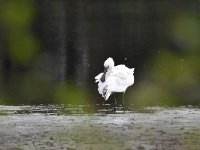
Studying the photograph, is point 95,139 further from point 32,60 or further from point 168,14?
point 168,14

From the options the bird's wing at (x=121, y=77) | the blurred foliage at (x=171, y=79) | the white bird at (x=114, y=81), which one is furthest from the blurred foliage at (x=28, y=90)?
the blurred foliage at (x=171, y=79)

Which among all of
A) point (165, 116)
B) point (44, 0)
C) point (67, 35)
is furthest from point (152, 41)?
point (44, 0)

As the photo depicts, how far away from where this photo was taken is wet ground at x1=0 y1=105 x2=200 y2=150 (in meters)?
9.33

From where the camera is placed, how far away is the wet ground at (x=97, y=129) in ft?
30.6

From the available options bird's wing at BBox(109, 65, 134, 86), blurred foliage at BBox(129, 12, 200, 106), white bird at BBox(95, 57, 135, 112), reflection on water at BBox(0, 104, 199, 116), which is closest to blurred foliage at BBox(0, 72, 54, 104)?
reflection on water at BBox(0, 104, 199, 116)

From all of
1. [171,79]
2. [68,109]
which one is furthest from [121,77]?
[171,79]

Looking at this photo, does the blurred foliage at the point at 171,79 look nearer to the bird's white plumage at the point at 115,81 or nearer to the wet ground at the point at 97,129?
the bird's white plumage at the point at 115,81

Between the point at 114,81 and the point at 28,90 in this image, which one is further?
the point at 28,90

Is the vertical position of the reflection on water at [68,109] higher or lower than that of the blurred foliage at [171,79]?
lower

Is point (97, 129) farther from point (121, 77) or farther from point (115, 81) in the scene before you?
point (121, 77)

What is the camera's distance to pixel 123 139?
977 cm

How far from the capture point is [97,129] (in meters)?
10.7

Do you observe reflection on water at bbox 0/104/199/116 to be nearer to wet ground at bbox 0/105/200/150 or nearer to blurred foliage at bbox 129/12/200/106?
wet ground at bbox 0/105/200/150

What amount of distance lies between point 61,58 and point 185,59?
4003 mm
